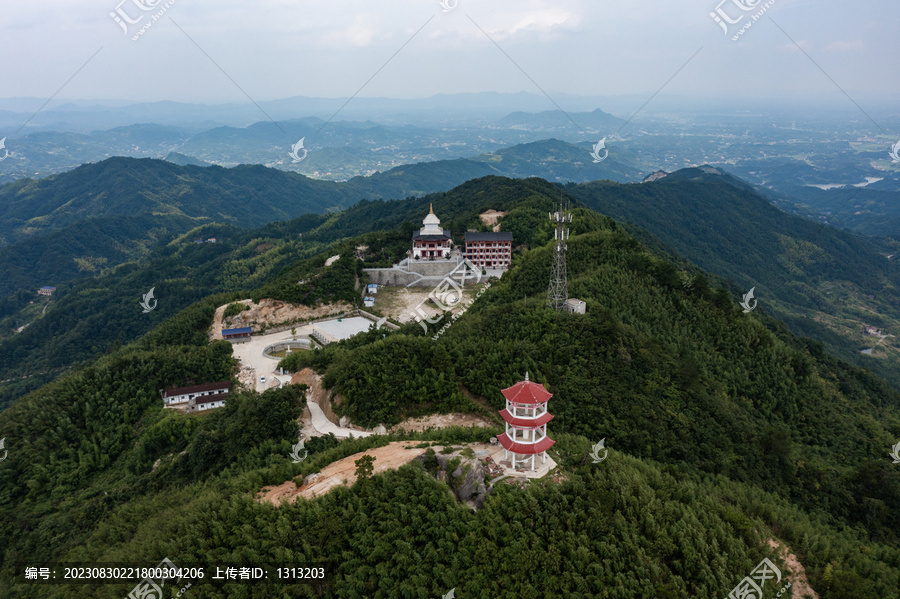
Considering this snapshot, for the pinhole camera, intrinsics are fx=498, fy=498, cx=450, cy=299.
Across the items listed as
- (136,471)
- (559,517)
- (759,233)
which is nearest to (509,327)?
(559,517)

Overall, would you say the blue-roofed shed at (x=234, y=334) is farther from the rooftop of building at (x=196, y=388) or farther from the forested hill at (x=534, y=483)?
the rooftop of building at (x=196, y=388)

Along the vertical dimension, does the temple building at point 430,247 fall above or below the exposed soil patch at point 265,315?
above

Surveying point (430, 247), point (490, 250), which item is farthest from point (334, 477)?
point (490, 250)

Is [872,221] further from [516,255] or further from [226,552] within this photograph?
[226,552]

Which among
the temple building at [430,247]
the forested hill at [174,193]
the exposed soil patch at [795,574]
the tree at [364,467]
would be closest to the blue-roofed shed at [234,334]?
the temple building at [430,247]

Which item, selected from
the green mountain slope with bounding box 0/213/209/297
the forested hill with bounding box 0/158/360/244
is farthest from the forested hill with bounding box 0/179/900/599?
the forested hill with bounding box 0/158/360/244

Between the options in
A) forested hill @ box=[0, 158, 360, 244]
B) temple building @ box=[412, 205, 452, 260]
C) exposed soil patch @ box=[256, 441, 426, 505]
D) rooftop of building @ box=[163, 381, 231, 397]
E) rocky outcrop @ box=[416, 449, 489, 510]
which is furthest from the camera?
forested hill @ box=[0, 158, 360, 244]

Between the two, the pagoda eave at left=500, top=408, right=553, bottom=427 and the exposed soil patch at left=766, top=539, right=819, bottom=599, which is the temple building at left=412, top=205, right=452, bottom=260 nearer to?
the pagoda eave at left=500, top=408, right=553, bottom=427
